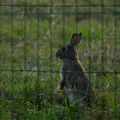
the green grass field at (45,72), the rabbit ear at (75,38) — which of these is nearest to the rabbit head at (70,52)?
the rabbit ear at (75,38)

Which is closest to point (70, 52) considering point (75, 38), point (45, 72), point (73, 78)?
point (75, 38)

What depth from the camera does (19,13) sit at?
10.7m

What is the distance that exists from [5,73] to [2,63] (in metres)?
0.80

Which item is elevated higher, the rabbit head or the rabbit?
the rabbit head

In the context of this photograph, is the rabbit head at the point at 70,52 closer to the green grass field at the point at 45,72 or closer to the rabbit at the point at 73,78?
the rabbit at the point at 73,78

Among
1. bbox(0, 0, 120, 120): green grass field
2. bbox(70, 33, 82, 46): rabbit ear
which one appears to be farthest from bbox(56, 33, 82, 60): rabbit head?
bbox(0, 0, 120, 120): green grass field

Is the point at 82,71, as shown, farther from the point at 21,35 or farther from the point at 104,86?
the point at 21,35

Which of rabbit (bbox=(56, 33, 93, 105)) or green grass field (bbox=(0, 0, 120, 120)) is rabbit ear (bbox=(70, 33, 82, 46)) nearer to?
rabbit (bbox=(56, 33, 93, 105))

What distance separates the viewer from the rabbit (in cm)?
688

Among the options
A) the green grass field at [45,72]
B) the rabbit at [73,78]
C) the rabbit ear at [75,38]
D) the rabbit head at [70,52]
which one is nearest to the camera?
the green grass field at [45,72]

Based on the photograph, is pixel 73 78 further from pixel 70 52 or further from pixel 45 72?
pixel 70 52

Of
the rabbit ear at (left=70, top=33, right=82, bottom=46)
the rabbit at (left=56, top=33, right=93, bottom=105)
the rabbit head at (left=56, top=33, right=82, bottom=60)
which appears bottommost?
the rabbit at (left=56, top=33, right=93, bottom=105)

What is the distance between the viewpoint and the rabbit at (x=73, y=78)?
688cm

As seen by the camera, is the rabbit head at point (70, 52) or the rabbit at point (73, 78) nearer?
the rabbit at point (73, 78)
